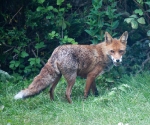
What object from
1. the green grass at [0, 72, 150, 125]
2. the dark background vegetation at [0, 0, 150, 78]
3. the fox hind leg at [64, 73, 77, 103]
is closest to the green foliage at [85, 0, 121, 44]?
the dark background vegetation at [0, 0, 150, 78]

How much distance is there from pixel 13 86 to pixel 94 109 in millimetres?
2681

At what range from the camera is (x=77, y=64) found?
26.2 feet

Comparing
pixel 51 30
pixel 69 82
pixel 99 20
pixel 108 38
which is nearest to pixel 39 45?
pixel 51 30

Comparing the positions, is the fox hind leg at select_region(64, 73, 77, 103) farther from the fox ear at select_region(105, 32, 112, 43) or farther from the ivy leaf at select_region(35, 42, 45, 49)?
the ivy leaf at select_region(35, 42, 45, 49)

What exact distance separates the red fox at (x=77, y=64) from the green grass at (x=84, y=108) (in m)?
0.31

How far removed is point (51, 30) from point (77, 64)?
2464 millimetres

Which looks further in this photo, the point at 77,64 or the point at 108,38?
the point at 108,38

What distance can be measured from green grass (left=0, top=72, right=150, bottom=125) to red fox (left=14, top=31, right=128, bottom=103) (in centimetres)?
31

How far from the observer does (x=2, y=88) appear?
8.73m

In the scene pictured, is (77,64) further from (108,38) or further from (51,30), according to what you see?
(51,30)

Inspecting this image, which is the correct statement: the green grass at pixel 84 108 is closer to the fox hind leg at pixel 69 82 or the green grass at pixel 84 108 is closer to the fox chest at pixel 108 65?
the fox hind leg at pixel 69 82

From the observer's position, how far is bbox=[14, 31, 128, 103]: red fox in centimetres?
762

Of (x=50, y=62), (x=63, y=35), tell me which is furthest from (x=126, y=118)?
(x=63, y=35)

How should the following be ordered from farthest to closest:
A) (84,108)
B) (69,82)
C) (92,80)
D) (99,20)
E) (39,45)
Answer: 1. (39,45)
2. (99,20)
3. (92,80)
4. (69,82)
5. (84,108)
